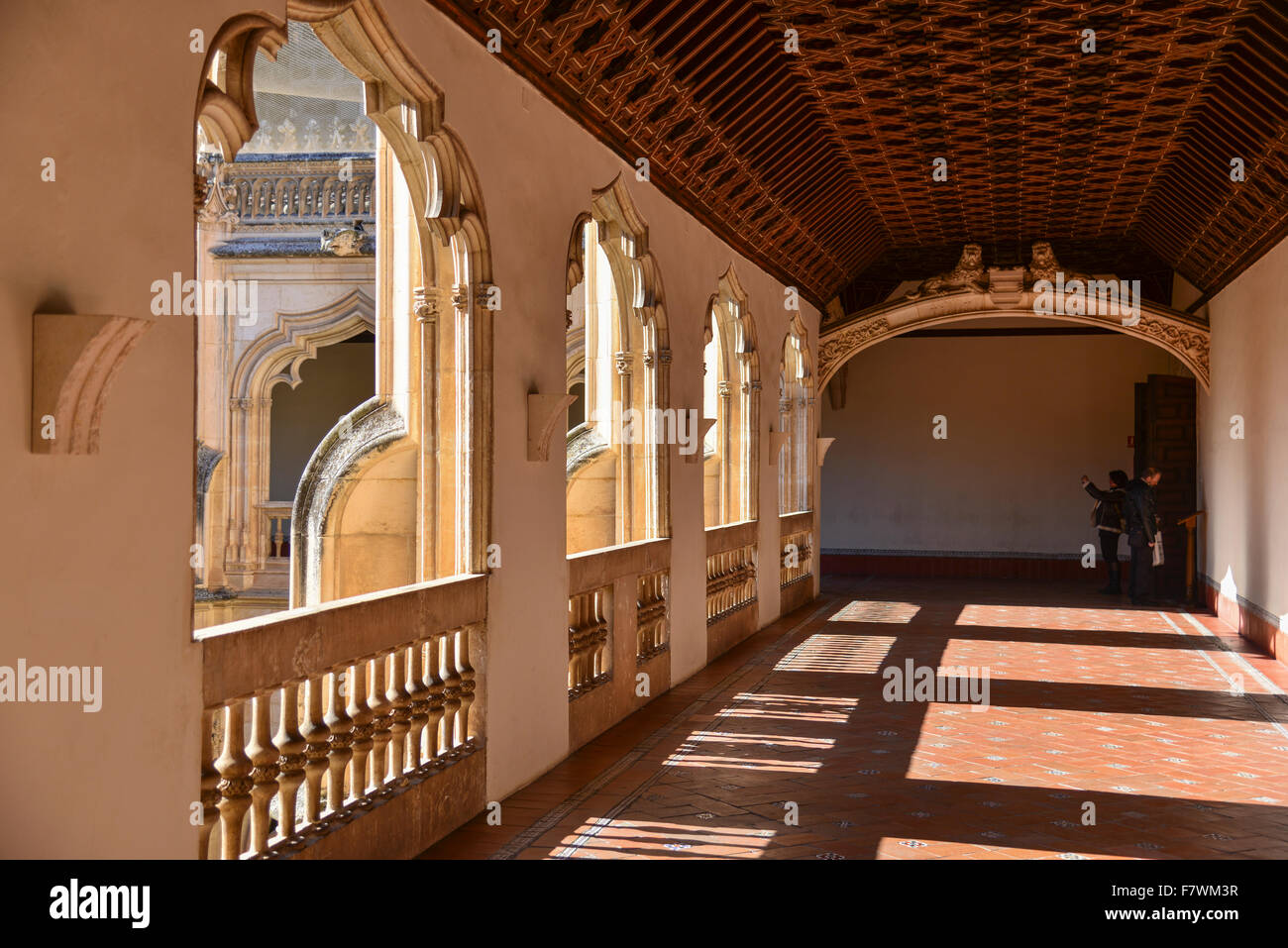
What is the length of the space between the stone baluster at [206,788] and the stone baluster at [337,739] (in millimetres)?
736

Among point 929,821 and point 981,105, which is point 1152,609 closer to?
→ point 981,105

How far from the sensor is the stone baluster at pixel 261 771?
11.9 feet

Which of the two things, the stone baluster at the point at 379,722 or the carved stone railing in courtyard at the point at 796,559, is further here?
the carved stone railing in courtyard at the point at 796,559

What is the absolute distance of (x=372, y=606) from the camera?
4.39 metres

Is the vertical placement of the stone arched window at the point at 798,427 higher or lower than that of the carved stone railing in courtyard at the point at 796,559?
higher

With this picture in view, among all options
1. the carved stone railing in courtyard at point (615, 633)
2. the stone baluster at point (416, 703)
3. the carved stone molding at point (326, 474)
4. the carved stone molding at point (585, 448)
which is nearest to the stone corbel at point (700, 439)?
the carved stone molding at point (585, 448)

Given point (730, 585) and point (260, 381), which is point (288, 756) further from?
point (260, 381)

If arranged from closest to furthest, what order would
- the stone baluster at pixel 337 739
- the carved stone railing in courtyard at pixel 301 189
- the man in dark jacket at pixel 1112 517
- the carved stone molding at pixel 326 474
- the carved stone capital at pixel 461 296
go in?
the stone baluster at pixel 337 739, the carved stone capital at pixel 461 296, the carved stone molding at pixel 326 474, the carved stone railing in courtyard at pixel 301 189, the man in dark jacket at pixel 1112 517

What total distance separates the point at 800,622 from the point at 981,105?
5.54m

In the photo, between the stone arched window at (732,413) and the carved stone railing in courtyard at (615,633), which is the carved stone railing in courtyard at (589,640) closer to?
the carved stone railing in courtyard at (615,633)

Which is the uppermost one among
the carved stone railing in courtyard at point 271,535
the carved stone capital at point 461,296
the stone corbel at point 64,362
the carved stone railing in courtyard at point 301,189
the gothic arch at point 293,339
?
the carved stone railing in courtyard at point 301,189

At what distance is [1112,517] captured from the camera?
51.5 ft

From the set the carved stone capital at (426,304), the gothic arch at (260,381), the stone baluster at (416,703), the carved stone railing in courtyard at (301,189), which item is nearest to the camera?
the stone baluster at (416,703)
